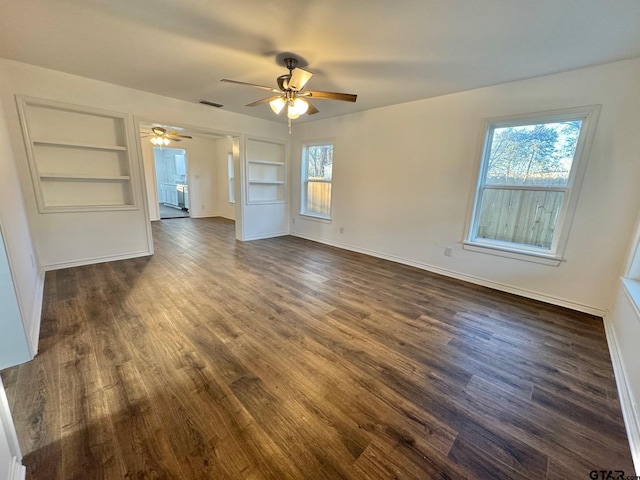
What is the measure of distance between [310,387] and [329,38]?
2739 millimetres

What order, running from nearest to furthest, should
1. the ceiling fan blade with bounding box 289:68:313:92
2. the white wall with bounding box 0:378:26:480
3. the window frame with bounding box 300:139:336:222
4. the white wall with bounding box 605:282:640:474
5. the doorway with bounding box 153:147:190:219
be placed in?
the white wall with bounding box 0:378:26:480, the white wall with bounding box 605:282:640:474, the ceiling fan blade with bounding box 289:68:313:92, the window frame with bounding box 300:139:336:222, the doorway with bounding box 153:147:190:219

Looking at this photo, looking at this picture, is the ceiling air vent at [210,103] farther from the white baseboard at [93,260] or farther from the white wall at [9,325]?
the white wall at [9,325]

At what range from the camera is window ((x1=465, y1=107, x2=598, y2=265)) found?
277cm

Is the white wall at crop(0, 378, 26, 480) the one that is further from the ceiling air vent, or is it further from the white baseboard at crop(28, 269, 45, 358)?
the ceiling air vent

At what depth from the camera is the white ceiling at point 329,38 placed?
1840 mm

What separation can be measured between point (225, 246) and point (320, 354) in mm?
3570

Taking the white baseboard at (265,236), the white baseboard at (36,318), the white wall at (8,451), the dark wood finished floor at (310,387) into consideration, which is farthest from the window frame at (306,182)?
the white wall at (8,451)

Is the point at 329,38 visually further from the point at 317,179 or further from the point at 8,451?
the point at 317,179

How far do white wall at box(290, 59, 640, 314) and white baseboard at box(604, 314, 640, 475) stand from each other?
858 millimetres

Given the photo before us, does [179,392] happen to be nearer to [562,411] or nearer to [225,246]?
[562,411]

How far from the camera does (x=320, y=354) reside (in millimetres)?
2012

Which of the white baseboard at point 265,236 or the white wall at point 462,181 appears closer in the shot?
the white wall at point 462,181

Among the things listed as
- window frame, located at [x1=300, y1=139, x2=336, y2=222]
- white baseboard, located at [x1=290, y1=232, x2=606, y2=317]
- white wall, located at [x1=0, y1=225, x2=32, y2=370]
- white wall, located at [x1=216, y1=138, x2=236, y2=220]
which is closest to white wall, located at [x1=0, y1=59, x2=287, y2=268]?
window frame, located at [x1=300, y1=139, x2=336, y2=222]

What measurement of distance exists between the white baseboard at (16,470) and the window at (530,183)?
165 inches
